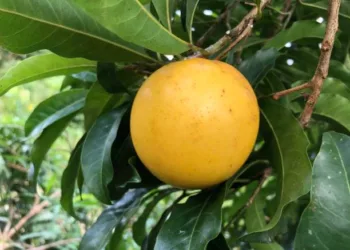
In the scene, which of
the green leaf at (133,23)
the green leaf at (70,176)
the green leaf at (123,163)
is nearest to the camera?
the green leaf at (133,23)

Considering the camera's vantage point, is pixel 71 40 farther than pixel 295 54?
No

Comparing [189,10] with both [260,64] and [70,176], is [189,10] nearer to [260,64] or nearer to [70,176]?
[260,64]

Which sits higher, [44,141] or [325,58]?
[325,58]

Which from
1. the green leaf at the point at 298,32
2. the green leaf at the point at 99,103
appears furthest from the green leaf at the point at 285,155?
the green leaf at the point at 99,103

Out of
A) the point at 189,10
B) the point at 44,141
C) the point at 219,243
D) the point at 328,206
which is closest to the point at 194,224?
the point at 219,243

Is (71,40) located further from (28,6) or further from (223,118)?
(223,118)

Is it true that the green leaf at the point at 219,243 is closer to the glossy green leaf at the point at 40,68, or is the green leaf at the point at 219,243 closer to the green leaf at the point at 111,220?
the green leaf at the point at 111,220

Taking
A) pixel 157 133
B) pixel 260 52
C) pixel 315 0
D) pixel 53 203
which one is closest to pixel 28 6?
pixel 157 133
